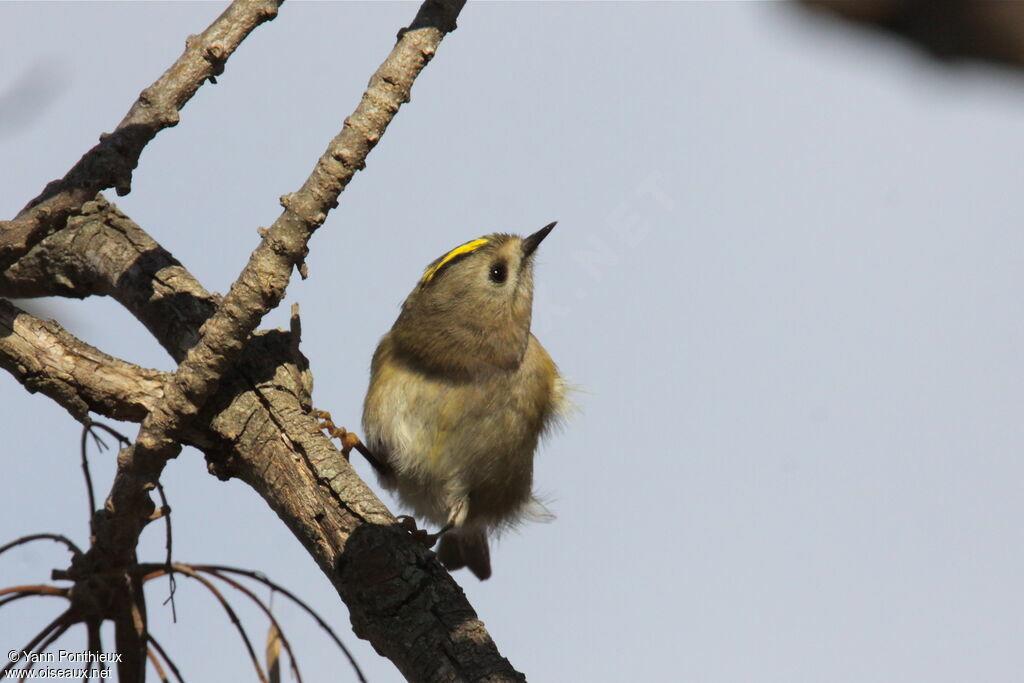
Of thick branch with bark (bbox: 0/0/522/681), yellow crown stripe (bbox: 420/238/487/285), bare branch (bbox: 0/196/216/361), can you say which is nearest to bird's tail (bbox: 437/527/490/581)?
yellow crown stripe (bbox: 420/238/487/285)

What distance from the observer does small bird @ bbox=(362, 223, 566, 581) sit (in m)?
3.59

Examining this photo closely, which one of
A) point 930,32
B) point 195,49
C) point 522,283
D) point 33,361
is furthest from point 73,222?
point 930,32

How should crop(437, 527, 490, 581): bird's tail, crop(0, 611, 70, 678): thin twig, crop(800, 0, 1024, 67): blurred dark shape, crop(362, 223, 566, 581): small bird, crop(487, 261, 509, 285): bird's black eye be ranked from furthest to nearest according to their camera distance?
1. crop(437, 527, 490, 581): bird's tail
2. crop(487, 261, 509, 285): bird's black eye
3. crop(362, 223, 566, 581): small bird
4. crop(0, 611, 70, 678): thin twig
5. crop(800, 0, 1024, 67): blurred dark shape

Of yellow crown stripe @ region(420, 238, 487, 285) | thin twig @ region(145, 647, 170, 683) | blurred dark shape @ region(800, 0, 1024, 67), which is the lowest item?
blurred dark shape @ region(800, 0, 1024, 67)

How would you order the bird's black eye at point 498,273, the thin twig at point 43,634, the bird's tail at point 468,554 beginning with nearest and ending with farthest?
1. the thin twig at point 43,634
2. the bird's black eye at point 498,273
3. the bird's tail at point 468,554

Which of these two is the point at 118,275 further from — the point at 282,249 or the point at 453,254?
the point at 453,254

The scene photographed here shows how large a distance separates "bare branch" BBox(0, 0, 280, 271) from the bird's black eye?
5.00 ft

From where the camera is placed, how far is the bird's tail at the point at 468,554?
4462 millimetres

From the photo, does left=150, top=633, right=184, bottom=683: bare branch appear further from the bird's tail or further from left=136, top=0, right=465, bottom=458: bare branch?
the bird's tail

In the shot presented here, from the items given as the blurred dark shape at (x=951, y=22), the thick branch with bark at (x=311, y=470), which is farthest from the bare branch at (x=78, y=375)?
the blurred dark shape at (x=951, y=22)

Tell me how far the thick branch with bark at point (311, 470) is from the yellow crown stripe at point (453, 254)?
1.14m

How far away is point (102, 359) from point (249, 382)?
15.2 inches

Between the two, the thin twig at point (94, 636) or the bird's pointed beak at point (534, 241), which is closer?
the thin twig at point (94, 636)

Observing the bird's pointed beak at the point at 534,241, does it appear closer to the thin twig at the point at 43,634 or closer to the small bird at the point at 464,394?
the small bird at the point at 464,394
